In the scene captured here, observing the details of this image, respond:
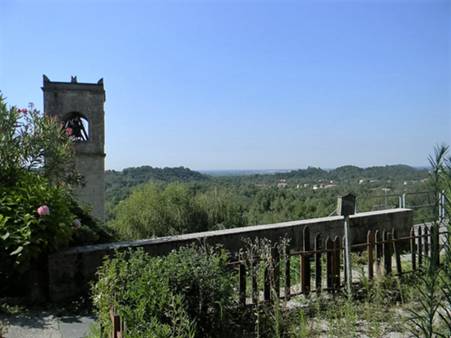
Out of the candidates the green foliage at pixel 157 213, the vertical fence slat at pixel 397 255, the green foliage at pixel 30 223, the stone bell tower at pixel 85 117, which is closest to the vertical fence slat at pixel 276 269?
the vertical fence slat at pixel 397 255

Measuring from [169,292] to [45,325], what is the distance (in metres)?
1.61

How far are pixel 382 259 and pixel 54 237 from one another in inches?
165

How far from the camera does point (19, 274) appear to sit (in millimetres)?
4727

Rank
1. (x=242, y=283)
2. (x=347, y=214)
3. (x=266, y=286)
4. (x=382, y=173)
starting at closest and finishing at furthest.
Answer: (x=242, y=283), (x=266, y=286), (x=347, y=214), (x=382, y=173)

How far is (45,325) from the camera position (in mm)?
4090

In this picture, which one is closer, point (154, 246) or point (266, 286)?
point (266, 286)

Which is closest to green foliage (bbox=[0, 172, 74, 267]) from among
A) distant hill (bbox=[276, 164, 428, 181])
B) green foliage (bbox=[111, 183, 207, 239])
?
distant hill (bbox=[276, 164, 428, 181])

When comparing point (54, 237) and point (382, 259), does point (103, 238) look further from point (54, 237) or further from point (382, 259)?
point (382, 259)

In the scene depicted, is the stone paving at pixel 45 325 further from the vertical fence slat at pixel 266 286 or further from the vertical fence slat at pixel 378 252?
the vertical fence slat at pixel 378 252

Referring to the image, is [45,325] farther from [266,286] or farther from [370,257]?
[370,257]

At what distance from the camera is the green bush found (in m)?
3.08

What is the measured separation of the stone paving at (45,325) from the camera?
3.84 meters

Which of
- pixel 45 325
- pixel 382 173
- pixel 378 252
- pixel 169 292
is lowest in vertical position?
pixel 45 325

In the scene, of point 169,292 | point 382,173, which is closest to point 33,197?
point 169,292
